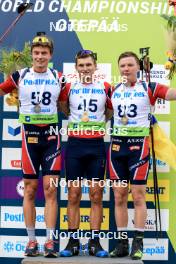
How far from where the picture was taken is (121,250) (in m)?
4.59

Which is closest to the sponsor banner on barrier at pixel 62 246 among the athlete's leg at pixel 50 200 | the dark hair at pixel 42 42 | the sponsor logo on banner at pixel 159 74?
the athlete's leg at pixel 50 200

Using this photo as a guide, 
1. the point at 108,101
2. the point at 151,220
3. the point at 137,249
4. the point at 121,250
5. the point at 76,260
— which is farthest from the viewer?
the point at 151,220

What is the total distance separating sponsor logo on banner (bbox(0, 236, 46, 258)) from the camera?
16.6 ft

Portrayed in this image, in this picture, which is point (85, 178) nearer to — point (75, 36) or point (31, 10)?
point (75, 36)

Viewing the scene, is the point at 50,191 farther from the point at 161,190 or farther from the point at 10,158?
the point at 161,190

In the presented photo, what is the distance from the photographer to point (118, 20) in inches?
198

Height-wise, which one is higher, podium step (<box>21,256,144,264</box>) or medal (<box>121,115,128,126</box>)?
medal (<box>121,115,128,126</box>)

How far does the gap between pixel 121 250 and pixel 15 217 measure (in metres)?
1.03

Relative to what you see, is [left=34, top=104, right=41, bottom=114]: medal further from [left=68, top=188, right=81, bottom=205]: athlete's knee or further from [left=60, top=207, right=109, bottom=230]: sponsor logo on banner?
[left=60, top=207, right=109, bottom=230]: sponsor logo on banner

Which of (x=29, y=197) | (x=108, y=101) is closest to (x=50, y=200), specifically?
(x=29, y=197)

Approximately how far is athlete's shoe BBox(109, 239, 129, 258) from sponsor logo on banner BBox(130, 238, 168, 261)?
0.43 m

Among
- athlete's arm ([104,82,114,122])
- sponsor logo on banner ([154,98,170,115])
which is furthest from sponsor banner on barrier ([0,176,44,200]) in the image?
sponsor logo on banner ([154,98,170,115])

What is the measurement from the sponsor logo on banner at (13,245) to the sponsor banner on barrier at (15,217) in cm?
Result: 11

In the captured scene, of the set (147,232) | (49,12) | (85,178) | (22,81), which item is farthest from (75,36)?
(147,232)
